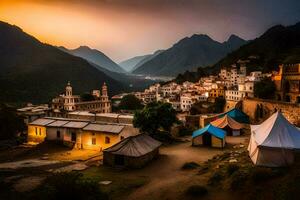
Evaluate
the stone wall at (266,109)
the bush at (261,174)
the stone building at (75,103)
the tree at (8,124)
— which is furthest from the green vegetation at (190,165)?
the stone building at (75,103)

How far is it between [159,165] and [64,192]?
9781 millimetres

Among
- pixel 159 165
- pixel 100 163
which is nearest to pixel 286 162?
pixel 159 165

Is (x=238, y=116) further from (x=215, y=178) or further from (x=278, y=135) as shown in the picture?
(x=215, y=178)

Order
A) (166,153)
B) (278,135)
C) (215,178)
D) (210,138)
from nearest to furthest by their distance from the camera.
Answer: (215,178) < (278,135) < (166,153) < (210,138)

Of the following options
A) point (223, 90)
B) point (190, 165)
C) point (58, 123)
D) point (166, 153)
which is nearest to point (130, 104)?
point (223, 90)

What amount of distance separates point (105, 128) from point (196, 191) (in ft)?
51.0

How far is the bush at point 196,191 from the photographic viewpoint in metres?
12.5

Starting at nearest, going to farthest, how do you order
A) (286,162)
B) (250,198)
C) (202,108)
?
1. (250,198)
2. (286,162)
3. (202,108)

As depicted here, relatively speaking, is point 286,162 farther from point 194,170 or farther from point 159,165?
point 159,165

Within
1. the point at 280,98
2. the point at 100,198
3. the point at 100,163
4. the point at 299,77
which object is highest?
the point at 299,77

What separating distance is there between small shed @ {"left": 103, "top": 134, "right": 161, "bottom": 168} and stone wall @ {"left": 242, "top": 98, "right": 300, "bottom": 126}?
13657 millimetres

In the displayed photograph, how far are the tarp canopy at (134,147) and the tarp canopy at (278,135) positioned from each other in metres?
7.22

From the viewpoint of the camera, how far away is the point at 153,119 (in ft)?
90.8

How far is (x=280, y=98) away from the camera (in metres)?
40.7
